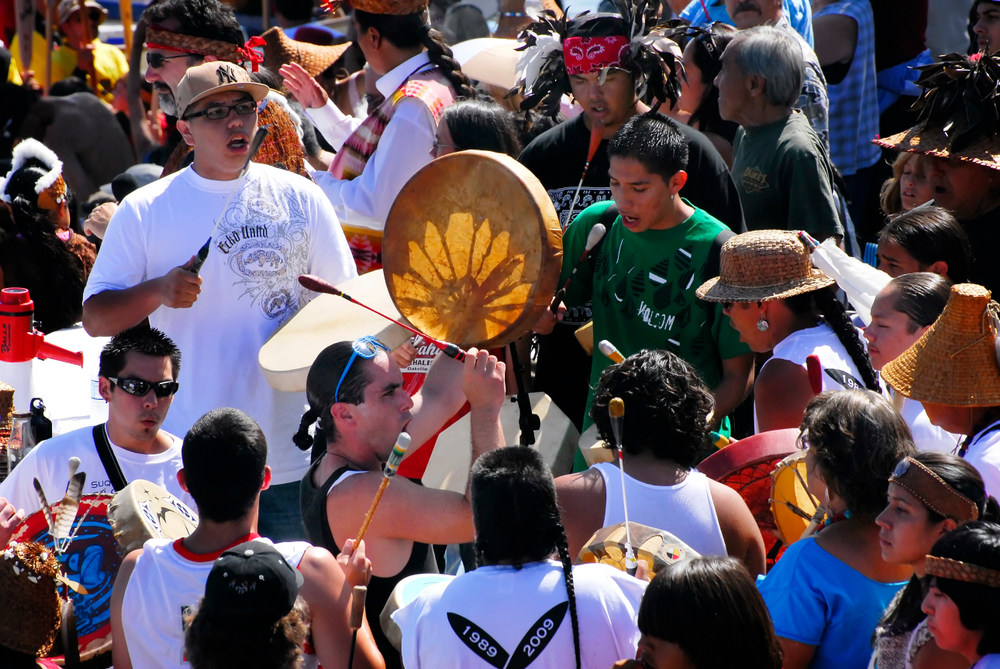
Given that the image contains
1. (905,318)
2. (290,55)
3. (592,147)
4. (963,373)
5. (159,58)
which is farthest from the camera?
(290,55)

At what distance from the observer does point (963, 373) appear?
2908 millimetres

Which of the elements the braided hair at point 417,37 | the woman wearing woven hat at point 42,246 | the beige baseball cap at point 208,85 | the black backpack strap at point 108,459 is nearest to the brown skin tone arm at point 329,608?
the black backpack strap at point 108,459

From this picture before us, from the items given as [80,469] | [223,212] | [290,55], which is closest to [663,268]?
[223,212]

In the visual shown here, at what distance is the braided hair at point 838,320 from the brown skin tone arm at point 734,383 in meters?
0.29

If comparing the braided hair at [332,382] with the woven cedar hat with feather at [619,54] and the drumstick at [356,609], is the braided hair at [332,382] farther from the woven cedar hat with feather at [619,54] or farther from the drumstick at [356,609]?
the woven cedar hat with feather at [619,54]

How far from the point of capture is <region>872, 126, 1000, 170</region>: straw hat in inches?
171

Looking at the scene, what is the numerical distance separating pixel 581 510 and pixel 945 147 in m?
2.56

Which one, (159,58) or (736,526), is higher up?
(159,58)

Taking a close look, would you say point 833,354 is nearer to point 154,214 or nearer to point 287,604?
point 287,604

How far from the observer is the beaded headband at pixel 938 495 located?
2.36 m

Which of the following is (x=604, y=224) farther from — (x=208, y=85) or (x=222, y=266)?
(x=208, y=85)

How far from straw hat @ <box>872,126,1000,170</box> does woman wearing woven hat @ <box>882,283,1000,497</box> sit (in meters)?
1.58

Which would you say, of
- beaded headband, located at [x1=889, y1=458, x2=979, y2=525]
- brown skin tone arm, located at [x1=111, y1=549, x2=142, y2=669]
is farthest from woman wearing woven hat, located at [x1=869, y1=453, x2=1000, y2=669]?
brown skin tone arm, located at [x1=111, y1=549, x2=142, y2=669]

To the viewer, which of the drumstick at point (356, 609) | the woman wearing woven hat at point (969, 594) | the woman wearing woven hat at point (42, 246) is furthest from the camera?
the woman wearing woven hat at point (42, 246)
